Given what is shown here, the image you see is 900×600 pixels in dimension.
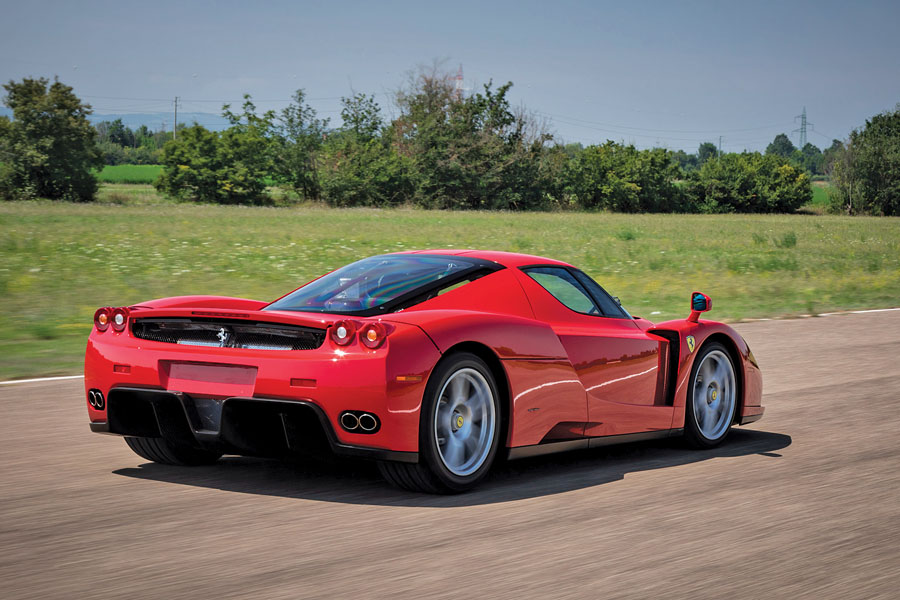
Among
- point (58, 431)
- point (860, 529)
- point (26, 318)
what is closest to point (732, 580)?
point (860, 529)

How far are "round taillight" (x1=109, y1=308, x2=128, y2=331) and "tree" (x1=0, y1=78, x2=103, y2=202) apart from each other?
215 feet

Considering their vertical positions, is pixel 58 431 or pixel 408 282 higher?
pixel 408 282

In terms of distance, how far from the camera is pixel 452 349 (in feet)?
16.2

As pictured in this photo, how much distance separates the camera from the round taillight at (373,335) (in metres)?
4.65

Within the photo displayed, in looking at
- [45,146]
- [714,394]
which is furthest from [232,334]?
[45,146]

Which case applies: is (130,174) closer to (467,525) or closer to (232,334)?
(232,334)

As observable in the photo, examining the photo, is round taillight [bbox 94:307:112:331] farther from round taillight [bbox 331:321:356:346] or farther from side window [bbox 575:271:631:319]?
side window [bbox 575:271:631:319]

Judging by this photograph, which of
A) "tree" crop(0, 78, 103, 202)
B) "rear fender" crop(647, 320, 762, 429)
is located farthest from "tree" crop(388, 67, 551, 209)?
"rear fender" crop(647, 320, 762, 429)

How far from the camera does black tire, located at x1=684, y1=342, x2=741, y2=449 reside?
6.51m

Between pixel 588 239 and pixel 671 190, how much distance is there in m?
58.6

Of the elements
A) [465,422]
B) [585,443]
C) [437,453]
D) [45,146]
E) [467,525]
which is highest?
[45,146]

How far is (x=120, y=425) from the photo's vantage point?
5137mm

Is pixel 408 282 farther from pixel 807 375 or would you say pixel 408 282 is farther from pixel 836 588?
pixel 807 375

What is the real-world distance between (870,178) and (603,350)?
9947cm
